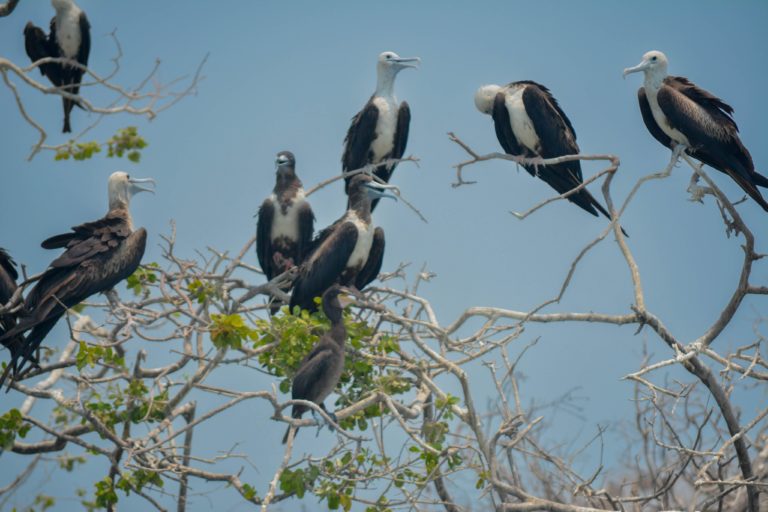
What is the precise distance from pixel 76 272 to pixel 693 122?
10.6ft

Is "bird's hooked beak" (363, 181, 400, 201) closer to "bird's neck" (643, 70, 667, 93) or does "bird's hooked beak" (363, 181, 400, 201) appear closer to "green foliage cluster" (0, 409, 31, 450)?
"bird's neck" (643, 70, 667, 93)

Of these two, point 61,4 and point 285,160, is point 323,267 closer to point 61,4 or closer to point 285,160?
A: point 285,160

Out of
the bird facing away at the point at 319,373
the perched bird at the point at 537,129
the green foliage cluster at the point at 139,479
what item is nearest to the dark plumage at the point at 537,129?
the perched bird at the point at 537,129

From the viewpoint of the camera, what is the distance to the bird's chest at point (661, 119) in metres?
6.21

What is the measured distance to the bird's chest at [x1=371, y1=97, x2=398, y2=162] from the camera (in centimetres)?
727

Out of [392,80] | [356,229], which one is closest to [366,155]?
[392,80]

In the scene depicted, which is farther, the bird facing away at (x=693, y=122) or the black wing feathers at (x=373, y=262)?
the black wing feathers at (x=373, y=262)

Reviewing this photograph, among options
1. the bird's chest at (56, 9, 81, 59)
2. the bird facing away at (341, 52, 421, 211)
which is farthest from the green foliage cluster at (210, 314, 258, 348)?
the bird's chest at (56, 9, 81, 59)

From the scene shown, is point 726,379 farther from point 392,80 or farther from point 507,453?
point 392,80

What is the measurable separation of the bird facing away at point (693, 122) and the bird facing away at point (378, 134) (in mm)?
1570

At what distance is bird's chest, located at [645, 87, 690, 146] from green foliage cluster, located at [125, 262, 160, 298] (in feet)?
9.09

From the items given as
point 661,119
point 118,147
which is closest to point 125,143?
point 118,147

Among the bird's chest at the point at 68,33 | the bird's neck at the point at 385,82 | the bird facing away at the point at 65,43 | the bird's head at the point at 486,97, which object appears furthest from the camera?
the bird's chest at the point at 68,33

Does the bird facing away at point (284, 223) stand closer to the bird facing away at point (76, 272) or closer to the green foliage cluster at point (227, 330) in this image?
the bird facing away at point (76, 272)
